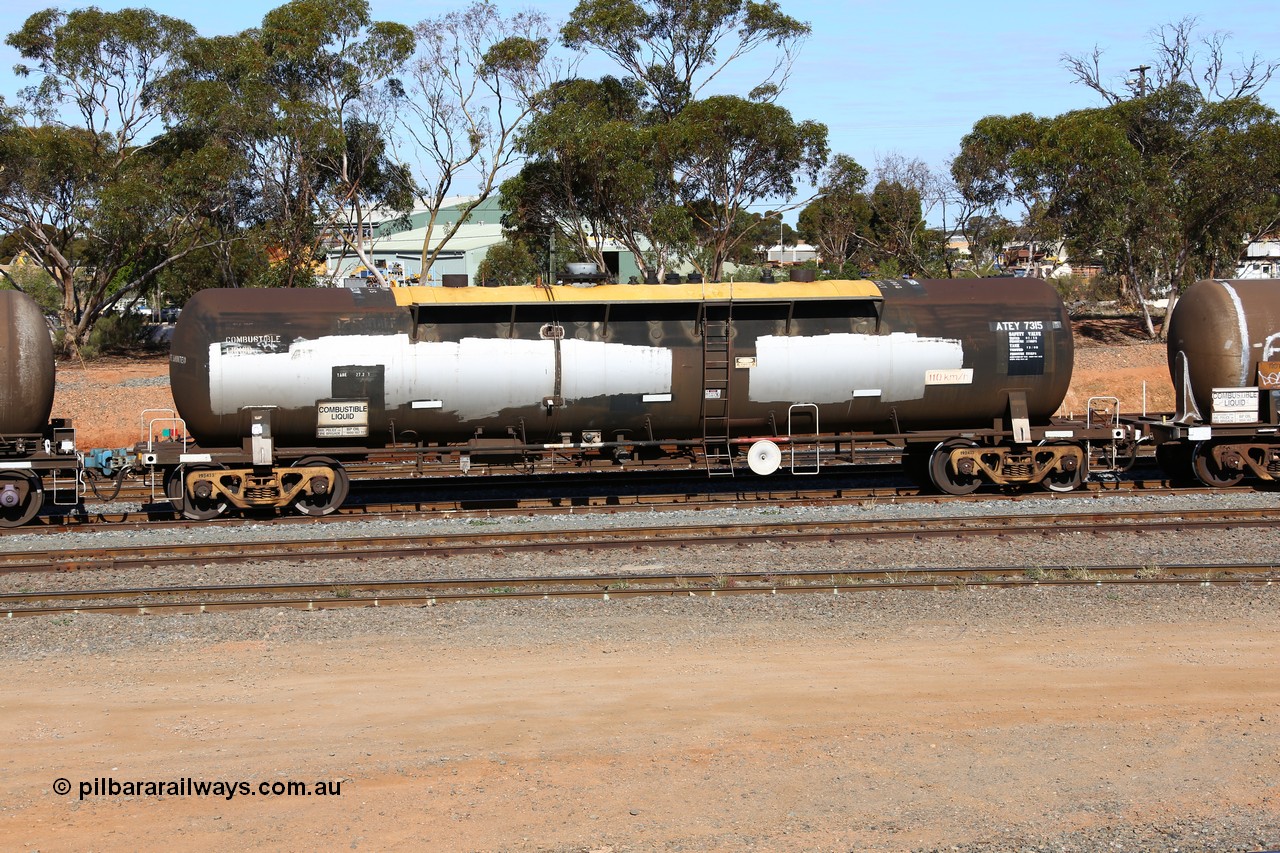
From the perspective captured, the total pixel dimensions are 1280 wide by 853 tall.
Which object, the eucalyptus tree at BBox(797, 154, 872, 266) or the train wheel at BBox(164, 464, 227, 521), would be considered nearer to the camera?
the train wheel at BBox(164, 464, 227, 521)

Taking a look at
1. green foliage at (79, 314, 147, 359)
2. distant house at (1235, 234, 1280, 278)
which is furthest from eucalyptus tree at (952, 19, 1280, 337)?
green foliage at (79, 314, 147, 359)

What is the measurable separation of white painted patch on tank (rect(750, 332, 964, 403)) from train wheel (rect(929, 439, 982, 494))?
1.48 meters

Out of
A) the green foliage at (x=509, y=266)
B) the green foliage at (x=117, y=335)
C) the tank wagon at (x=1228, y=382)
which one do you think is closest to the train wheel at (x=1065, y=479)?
the tank wagon at (x=1228, y=382)

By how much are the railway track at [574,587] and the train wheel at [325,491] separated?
14.1ft

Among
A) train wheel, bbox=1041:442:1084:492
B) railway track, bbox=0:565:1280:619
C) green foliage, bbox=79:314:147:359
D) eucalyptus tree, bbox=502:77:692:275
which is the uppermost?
eucalyptus tree, bbox=502:77:692:275

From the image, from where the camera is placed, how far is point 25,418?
1784 cm

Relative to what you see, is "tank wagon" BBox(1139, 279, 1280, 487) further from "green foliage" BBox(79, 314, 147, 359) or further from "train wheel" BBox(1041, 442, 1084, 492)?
"green foliage" BBox(79, 314, 147, 359)

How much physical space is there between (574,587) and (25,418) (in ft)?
32.1

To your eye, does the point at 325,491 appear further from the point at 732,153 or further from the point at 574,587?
the point at 732,153

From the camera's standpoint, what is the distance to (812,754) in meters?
9.26

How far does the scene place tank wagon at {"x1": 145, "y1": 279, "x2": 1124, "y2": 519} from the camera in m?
17.8

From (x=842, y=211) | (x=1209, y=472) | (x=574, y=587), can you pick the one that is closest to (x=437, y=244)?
(x=842, y=211)

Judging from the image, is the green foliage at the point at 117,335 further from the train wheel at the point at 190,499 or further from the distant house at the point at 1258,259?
the distant house at the point at 1258,259

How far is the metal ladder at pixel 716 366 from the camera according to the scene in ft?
60.8
